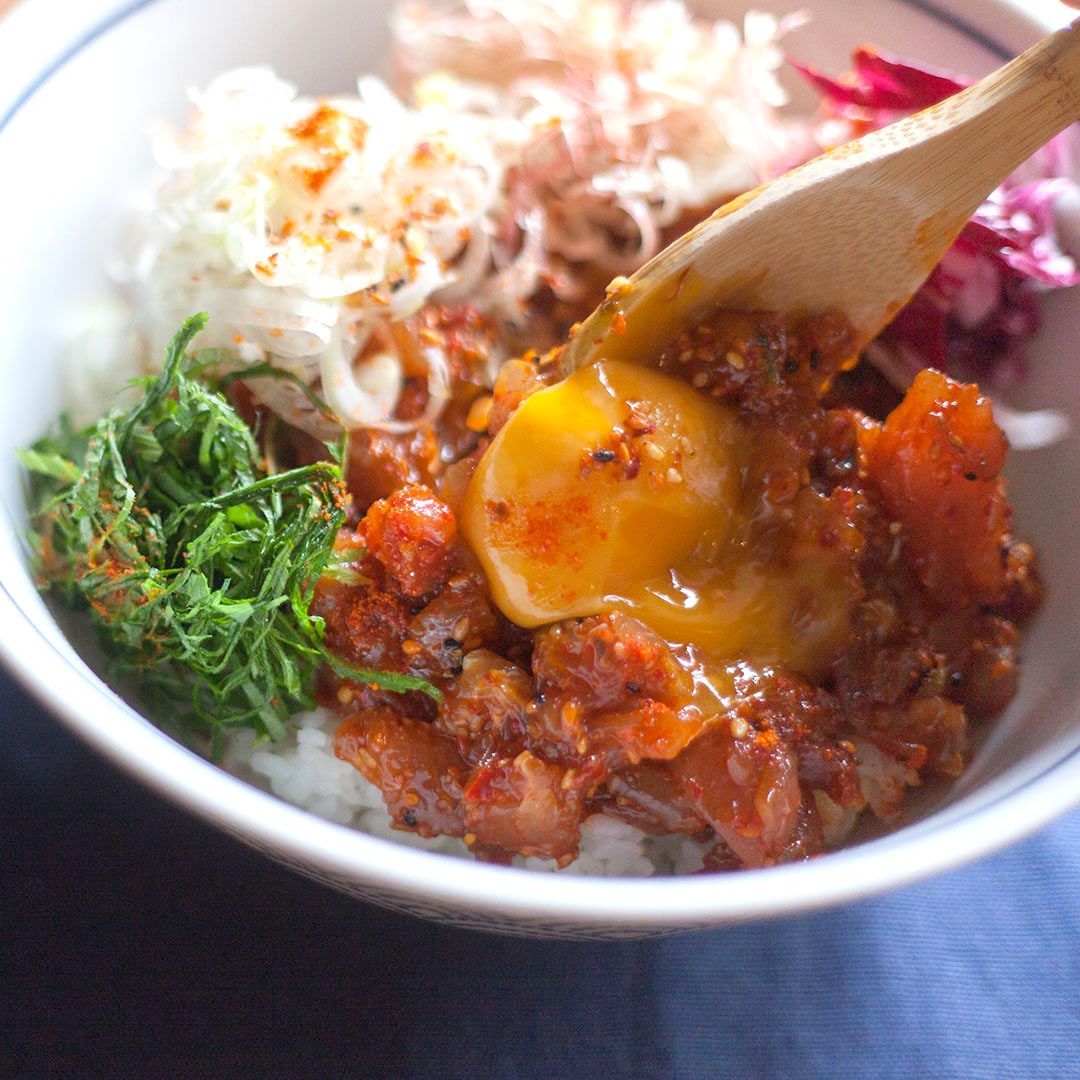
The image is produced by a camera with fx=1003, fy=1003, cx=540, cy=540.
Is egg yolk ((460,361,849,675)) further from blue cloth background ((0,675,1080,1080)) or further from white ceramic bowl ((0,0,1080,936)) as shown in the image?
→ blue cloth background ((0,675,1080,1080))

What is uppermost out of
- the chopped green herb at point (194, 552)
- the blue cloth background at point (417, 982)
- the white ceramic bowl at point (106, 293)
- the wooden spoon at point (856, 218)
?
the wooden spoon at point (856, 218)

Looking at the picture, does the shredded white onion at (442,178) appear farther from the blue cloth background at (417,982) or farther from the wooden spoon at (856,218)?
the blue cloth background at (417,982)

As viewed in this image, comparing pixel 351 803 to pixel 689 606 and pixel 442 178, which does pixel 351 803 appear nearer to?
pixel 689 606

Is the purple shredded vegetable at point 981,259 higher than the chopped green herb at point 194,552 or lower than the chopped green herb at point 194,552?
higher

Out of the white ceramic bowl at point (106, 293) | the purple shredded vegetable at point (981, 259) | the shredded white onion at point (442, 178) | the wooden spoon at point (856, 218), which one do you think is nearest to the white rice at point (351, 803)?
the white ceramic bowl at point (106, 293)

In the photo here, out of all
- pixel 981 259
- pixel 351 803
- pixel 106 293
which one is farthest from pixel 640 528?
pixel 106 293

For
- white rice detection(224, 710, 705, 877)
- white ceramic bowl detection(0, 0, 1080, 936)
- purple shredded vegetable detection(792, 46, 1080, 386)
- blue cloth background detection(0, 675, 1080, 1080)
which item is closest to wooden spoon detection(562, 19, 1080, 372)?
purple shredded vegetable detection(792, 46, 1080, 386)
